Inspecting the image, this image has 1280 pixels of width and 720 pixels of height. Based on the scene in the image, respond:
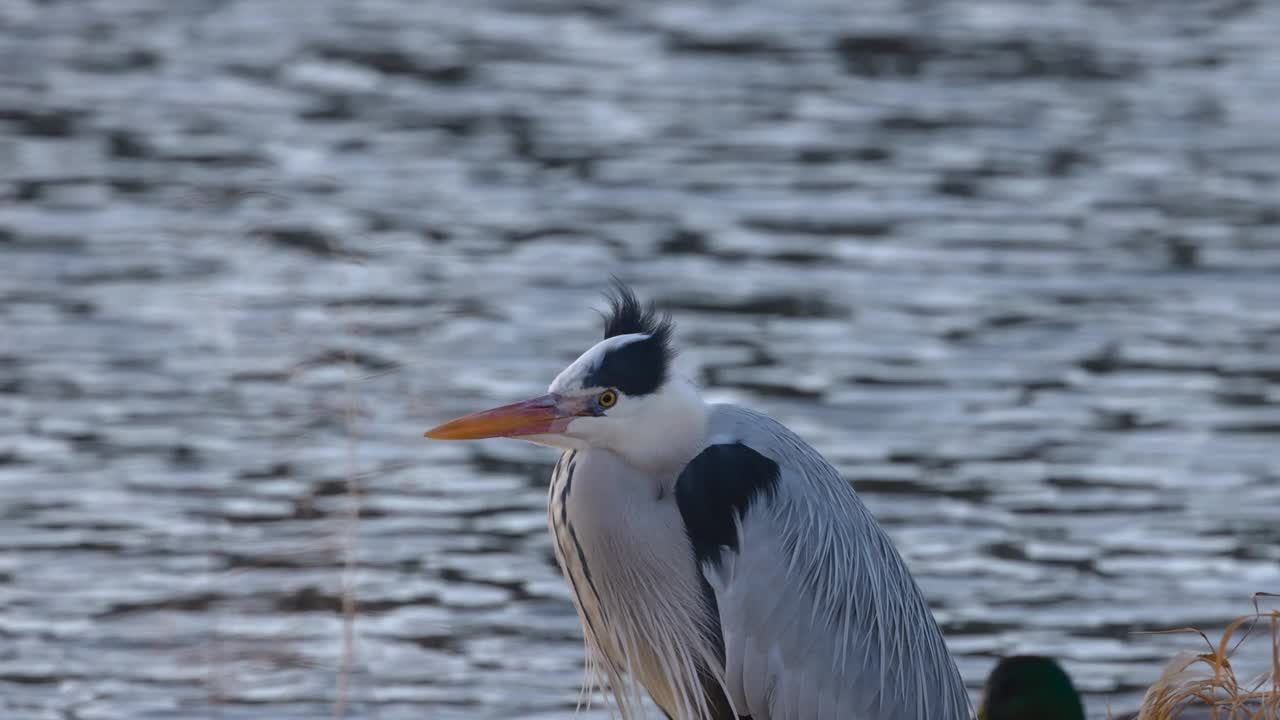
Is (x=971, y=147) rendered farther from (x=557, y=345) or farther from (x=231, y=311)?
(x=231, y=311)

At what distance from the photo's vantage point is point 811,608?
5691 mm

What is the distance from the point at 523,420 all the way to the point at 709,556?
0.69m

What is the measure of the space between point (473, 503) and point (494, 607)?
3.22 feet


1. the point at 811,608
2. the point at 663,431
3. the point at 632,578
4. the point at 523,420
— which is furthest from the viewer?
the point at 811,608

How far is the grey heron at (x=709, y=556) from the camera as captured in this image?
210 inches

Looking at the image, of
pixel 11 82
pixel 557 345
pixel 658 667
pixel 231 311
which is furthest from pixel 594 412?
pixel 11 82

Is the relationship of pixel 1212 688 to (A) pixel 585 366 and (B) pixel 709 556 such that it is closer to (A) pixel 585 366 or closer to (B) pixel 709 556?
(B) pixel 709 556

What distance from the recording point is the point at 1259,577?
837cm

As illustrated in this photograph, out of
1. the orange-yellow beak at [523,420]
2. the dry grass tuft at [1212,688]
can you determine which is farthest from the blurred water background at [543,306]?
the dry grass tuft at [1212,688]

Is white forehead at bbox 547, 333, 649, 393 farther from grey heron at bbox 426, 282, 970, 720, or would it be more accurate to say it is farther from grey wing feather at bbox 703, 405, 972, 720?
grey wing feather at bbox 703, 405, 972, 720

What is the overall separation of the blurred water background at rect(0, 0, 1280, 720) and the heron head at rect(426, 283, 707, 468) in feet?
2.35

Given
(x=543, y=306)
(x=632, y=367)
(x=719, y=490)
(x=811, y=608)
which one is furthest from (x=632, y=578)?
(x=543, y=306)

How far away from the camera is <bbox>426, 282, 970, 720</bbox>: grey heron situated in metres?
5.33

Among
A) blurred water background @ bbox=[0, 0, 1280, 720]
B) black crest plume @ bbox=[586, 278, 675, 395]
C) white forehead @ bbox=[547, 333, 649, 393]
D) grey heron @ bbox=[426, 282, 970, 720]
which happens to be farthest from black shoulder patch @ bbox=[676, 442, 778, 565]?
blurred water background @ bbox=[0, 0, 1280, 720]
